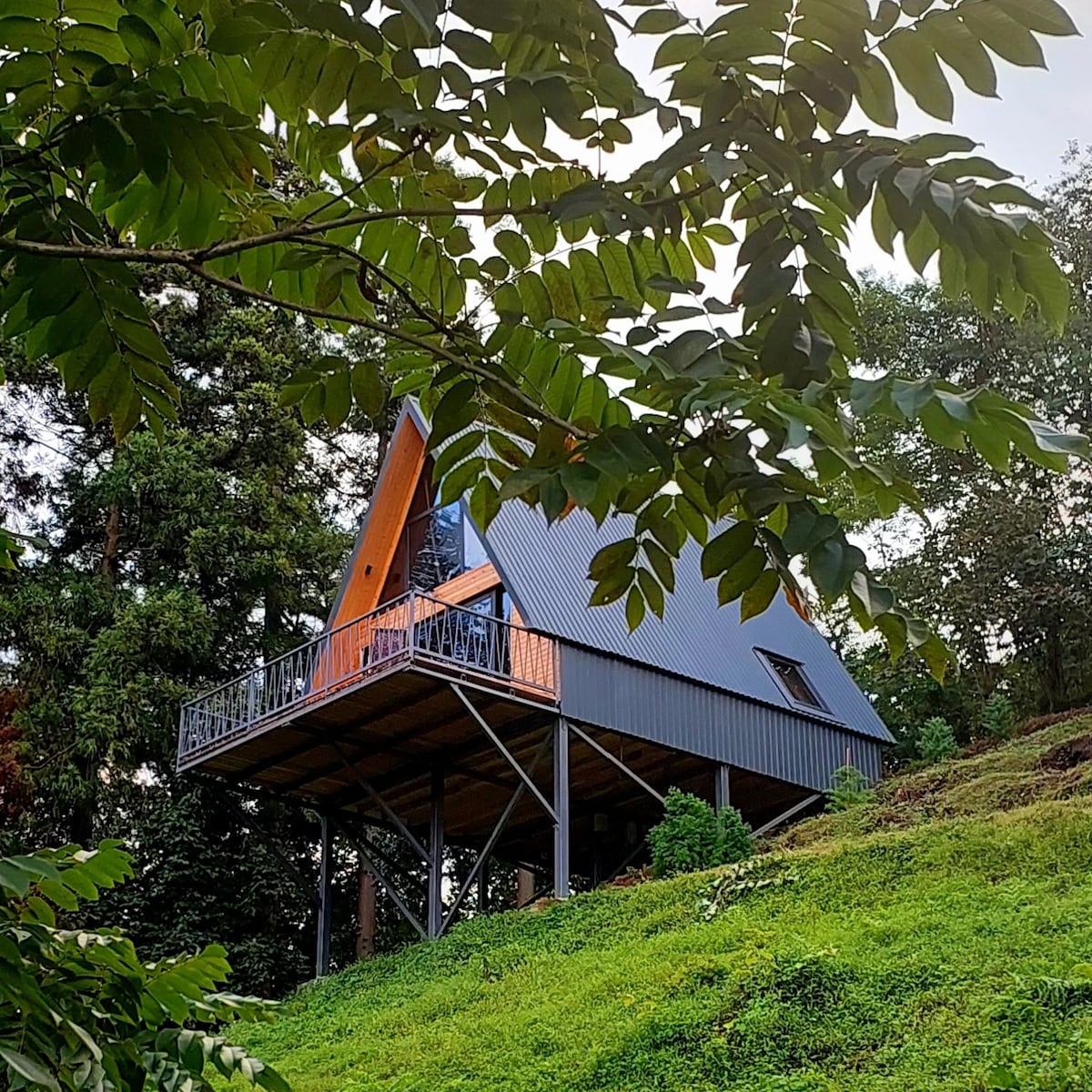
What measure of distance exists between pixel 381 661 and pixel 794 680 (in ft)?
19.2

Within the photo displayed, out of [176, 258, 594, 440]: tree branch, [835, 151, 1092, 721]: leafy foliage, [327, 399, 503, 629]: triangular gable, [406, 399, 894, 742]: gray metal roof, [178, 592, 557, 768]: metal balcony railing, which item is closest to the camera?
[176, 258, 594, 440]: tree branch

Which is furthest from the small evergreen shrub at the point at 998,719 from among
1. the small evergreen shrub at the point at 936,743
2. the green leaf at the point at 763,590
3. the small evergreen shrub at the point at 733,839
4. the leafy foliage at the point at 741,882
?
the green leaf at the point at 763,590

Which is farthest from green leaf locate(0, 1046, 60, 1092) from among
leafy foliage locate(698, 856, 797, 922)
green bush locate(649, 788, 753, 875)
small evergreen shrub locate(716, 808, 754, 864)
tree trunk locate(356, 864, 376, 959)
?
tree trunk locate(356, 864, 376, 959)

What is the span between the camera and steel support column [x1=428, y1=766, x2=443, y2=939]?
13.3 metres

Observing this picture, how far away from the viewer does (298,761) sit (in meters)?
14.8

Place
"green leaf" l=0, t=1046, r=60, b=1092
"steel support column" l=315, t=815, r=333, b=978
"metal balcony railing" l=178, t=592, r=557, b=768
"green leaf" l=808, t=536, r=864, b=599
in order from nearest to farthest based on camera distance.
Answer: "green leaf" l=808, t=536, r=864, b=599 → "green leaf" l=0, t=1046, r=60, b=1092 → "metal balcony railing" l=178, t=592, r=557, b=768 → "steel support column" l=315, t=815, r=333, b=978

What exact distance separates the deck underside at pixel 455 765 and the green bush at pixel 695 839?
5.06 feet

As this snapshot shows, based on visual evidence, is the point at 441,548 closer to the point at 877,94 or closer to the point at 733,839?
the point at 733,839

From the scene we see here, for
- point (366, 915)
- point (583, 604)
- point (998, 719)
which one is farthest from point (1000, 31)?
point (366, 915)

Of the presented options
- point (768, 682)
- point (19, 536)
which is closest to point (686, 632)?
point (768, 682)

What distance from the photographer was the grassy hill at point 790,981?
21.0 feet

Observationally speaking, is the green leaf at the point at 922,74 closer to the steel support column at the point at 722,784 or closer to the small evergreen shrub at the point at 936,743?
the steel support column at the point at 722,784

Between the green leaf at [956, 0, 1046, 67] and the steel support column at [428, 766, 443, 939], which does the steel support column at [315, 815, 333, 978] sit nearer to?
the steel support column at [428, 766, 443, 939]

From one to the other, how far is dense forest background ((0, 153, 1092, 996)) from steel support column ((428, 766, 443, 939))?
10.1 feet
